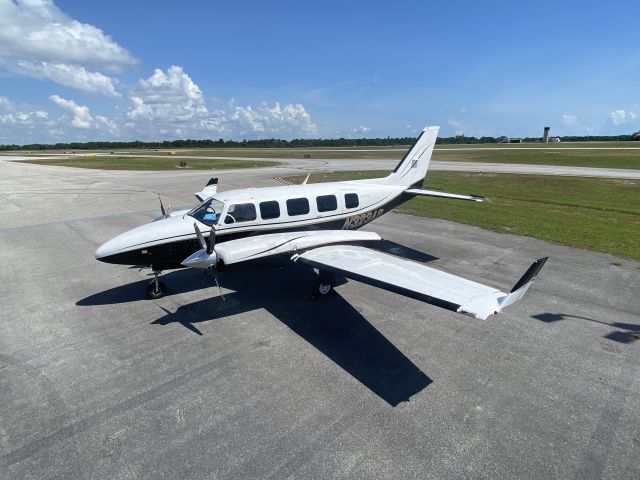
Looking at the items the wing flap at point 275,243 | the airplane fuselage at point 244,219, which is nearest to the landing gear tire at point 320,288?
the wing flap at point 275,243

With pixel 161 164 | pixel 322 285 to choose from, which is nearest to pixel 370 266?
pixel 322 285

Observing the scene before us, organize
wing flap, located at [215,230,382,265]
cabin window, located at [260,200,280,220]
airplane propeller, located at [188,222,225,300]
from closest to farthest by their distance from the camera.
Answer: airplane propeller, located at [188,222,225,300] → wing flap, located at [215,230,382,265] → cabin window, located at [260,200,280,220]

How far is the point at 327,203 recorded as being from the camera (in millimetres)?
13758

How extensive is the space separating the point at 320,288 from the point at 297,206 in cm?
315

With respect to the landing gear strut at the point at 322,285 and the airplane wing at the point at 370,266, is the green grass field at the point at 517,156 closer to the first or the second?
the airplane wing at the point at 370,266

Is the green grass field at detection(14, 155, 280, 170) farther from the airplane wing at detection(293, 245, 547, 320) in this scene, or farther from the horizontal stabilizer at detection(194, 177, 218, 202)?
the airplane wing at detection(293, 245, 547, 320)

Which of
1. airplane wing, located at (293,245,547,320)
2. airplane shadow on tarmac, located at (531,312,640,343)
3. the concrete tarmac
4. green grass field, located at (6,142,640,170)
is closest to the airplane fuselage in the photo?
the concrete tarmac

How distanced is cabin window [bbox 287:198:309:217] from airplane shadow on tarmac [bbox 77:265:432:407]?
8.46 ft

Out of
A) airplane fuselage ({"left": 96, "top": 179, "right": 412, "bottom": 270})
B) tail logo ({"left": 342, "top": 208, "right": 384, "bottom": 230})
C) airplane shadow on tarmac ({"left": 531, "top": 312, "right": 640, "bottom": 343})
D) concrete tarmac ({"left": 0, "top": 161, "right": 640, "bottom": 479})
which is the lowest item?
airplane shadow on tarmac ({"left": 531, "top": 312, "right": 640, "bottom": 343})

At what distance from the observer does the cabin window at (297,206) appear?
42.0 feet

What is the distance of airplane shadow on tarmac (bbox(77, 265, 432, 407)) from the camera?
802cm

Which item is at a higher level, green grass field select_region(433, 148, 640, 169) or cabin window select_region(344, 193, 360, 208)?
cabin window select_region(344, 193, 360, 208)

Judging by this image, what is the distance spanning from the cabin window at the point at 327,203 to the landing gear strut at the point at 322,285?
9.70ft

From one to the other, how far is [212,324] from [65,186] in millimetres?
40644
